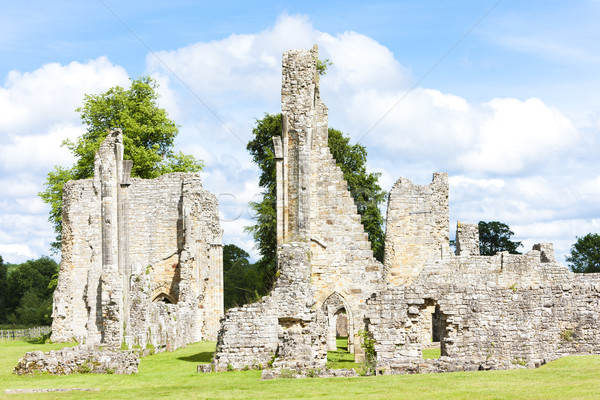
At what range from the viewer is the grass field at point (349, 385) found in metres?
13.5

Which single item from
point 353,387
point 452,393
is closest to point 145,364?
point 353,387

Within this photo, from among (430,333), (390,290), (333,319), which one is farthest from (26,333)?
(390,290)

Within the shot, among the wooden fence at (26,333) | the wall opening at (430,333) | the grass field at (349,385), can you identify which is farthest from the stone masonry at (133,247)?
the grass field at (349,385)

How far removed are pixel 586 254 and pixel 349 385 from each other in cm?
4276

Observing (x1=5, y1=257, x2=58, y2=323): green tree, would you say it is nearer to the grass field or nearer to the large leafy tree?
the large leafy tree

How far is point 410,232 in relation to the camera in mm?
29500

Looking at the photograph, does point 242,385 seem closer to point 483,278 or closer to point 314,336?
point 314,336

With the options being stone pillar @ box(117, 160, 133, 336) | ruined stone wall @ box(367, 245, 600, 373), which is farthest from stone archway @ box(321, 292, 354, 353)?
stone pillar @ box(117, 160, 133, 336)

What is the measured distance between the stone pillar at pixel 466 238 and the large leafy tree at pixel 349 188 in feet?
32.1

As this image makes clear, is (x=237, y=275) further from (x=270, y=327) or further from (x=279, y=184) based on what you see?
(x=270, y=327)

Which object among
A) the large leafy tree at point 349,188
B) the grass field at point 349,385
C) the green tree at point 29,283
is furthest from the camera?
the green tree at point 29,283

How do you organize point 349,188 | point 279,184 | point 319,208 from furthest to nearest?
point 349,188
point 279,184
point 319,208

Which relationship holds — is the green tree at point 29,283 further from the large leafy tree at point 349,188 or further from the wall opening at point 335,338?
the wall opening at point 335,338

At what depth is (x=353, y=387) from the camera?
47.7 feet
